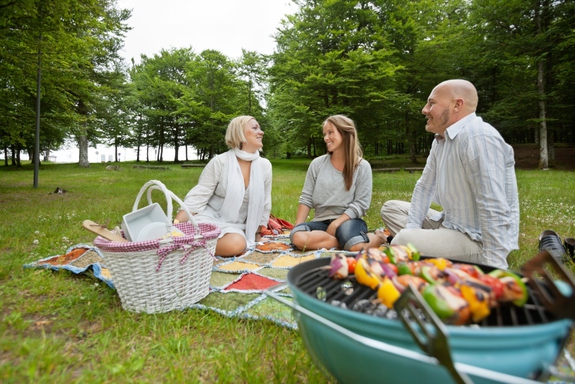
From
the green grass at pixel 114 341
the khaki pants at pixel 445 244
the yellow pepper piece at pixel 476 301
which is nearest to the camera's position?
the yellow pepper piece at pixel 476 301

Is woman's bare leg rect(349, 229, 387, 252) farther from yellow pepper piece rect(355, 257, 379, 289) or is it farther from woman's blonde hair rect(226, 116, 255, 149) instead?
yellow pepper piece rect(355, 257, 379, 289)

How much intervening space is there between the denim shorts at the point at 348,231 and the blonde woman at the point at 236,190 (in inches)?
23.6

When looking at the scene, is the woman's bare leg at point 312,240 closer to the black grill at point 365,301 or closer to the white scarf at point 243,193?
the white scarf at point 243,193

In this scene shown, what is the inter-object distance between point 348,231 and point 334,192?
0.55 metres

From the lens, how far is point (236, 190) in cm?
388

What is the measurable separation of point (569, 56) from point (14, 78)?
22.9m

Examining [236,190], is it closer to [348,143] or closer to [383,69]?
[348,143]

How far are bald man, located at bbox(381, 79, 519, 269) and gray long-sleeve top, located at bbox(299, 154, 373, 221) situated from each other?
1.03m

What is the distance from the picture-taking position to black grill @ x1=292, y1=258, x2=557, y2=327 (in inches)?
41.9

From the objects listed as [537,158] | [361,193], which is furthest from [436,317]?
[537,158]

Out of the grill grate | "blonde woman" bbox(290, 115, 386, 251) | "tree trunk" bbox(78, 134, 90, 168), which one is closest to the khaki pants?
"blonde woman" bbox(290, 115, 386, 251)

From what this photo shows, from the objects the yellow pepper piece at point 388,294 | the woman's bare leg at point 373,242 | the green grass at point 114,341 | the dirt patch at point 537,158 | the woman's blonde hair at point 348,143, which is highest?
the dirt patch at point 537,158

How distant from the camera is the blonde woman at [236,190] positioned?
3867 mm

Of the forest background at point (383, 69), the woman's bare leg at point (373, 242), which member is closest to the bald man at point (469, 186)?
the woman's bare leg at point (373, 242)
